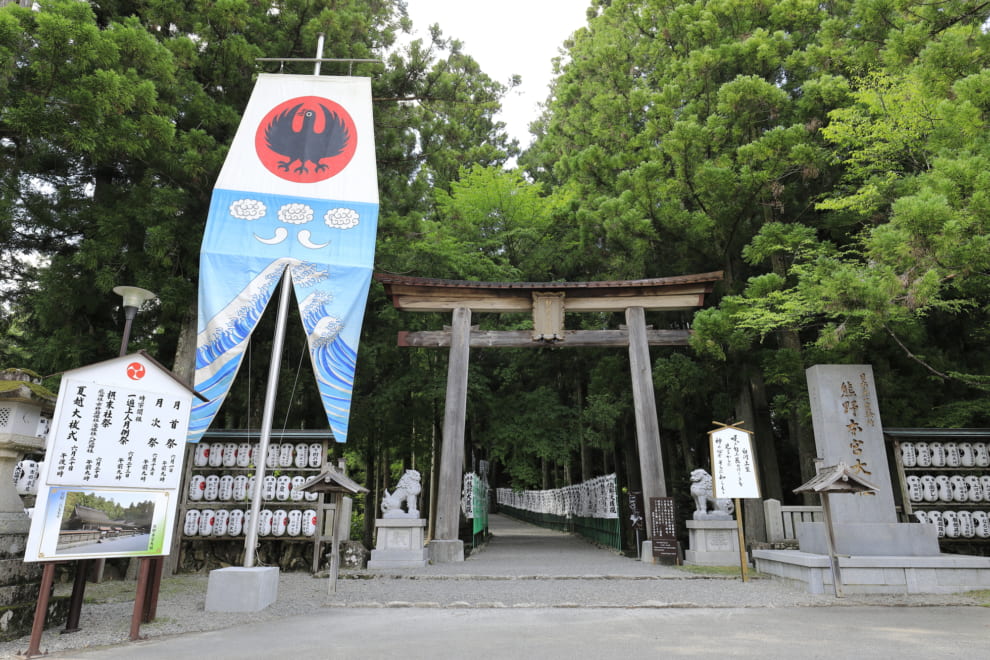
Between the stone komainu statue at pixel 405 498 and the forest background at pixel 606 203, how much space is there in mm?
2615

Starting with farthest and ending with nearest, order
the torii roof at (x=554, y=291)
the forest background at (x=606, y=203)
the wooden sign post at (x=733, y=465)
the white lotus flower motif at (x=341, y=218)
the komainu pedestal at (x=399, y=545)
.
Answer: the torii roof at (x=554, y=291)
the komainu pedestal at (x=399, y=545)
the white lotus flower motif at (x=341, y=218)
the wooden sign post at (x=733, y=465)
the forest background at (x=606, y=203)

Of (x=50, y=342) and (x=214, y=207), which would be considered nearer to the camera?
(x=214, y=207)

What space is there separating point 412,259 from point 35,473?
7298 millimetres

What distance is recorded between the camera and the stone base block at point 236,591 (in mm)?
5719

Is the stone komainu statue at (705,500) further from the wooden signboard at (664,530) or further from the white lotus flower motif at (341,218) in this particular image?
the white lotus flower motif at (341,218)

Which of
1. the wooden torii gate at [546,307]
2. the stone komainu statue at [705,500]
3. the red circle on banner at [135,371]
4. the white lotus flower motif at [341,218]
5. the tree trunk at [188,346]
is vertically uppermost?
the white lotus flower motif at [341,218]

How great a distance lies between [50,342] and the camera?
906cm

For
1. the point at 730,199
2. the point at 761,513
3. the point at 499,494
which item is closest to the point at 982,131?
the point at 730,199

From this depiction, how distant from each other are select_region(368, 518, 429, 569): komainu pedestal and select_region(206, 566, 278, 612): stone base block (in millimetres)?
2981

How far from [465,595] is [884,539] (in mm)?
5628

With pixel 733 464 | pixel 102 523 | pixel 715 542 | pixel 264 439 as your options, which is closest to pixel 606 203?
pixel 733 464

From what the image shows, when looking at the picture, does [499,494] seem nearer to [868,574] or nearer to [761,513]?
[761,513]

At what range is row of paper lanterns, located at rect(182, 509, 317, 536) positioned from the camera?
9.02 meters

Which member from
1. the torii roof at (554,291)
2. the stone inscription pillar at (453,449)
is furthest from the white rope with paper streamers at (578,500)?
the torii roof at (554,291)
